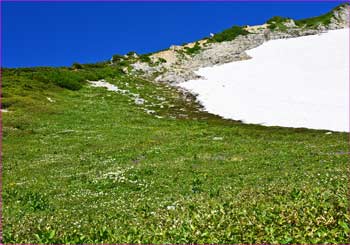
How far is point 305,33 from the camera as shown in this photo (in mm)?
122375

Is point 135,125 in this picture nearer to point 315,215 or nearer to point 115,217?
point 115,217

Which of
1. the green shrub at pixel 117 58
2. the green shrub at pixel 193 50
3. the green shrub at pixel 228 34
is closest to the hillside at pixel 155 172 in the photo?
the green shrub at pixel 193 50

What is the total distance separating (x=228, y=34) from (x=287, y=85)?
46.8 metres

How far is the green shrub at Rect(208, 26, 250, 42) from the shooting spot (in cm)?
12088

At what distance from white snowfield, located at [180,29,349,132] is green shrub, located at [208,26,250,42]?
368 inches

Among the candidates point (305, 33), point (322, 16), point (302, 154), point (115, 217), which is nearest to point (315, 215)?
point (115, 217)

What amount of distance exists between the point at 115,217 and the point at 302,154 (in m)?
18.9

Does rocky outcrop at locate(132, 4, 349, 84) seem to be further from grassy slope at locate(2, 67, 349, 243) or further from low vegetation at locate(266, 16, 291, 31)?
grassy slope at locate(2, 67, 349, 243)

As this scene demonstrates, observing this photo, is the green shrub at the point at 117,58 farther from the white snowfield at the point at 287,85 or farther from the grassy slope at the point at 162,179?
→ the grassy slope at the point at 162,179

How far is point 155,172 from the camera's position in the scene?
2514cm

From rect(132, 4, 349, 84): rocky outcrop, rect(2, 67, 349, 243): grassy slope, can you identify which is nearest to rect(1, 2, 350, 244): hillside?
rect(2, 67, 349, 243): grassy slope

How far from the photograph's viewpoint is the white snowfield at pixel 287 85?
57.8 metres

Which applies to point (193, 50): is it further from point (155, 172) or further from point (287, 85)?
point (155, 172)

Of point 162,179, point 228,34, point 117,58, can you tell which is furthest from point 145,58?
point 162,179
